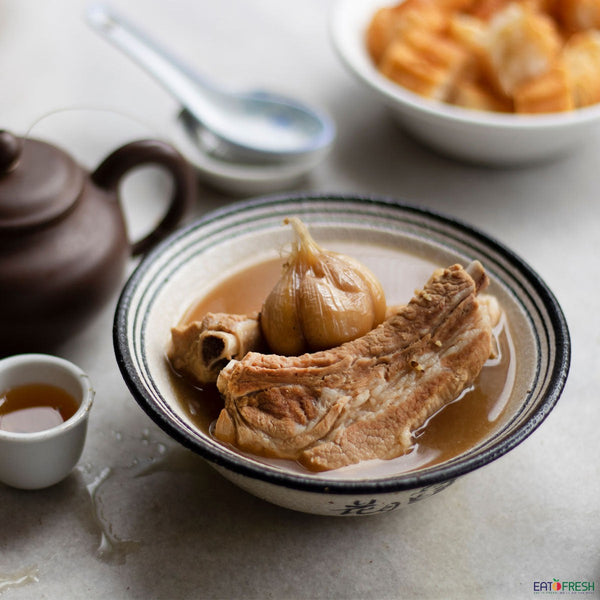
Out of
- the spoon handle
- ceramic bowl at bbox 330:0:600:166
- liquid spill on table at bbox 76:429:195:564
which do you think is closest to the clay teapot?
liquid spill on table at bbox 76:429:195:564

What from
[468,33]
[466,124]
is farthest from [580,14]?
[466,124]

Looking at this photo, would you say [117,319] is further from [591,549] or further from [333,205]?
[591,549]

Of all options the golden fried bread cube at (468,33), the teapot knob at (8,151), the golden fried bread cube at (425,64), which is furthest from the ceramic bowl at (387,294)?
the golden fried bread cube at (468,33)

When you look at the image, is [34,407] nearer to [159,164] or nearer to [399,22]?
[159,164]

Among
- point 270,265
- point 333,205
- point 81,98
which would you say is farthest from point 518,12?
point 81,98

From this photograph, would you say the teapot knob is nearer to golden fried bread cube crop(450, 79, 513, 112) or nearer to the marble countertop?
the marble countertop

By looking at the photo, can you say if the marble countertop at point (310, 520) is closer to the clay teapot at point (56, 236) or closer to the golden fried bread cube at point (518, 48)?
the clay teapot at point (56, 236)
